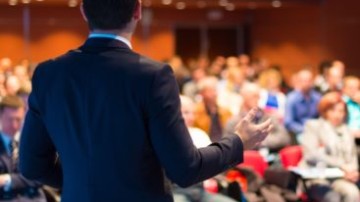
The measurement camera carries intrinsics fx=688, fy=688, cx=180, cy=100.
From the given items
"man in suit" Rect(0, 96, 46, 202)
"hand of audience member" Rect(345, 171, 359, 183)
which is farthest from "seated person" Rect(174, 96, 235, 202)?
"hand of audience member" Rect(345, 171, 359, 183)

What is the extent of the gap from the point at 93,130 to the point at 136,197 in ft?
0.63

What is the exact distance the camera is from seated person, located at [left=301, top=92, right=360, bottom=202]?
623cm

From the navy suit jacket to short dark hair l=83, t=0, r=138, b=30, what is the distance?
0.04m

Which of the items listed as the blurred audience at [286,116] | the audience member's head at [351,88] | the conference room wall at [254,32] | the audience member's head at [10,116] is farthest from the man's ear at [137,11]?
the conference room wall at [254,32]

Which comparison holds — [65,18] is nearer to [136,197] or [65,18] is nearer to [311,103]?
[311,103]

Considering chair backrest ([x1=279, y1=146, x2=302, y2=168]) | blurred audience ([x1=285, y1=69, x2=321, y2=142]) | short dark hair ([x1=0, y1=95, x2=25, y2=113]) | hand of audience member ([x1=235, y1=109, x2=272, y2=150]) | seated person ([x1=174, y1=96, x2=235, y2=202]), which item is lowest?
blurred audience ([x1=285, y1=69, x2=321, y2=142])

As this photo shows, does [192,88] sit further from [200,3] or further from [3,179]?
[200,3]

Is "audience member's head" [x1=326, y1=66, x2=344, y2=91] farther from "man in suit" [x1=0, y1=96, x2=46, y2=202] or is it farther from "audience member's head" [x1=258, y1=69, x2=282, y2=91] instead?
"man in suit" [x1=0, y1=96, x2=46, y2=202]

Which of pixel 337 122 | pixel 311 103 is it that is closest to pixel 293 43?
pixel 311 103

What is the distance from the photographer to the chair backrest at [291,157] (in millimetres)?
6359

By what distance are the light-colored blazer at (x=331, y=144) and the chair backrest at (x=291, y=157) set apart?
0.10 meters

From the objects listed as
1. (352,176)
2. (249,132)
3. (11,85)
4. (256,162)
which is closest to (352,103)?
(352,176)

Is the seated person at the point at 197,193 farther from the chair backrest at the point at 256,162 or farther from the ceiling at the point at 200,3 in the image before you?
the ceiling at the point at 200,3

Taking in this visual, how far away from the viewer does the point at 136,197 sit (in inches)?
64.9
